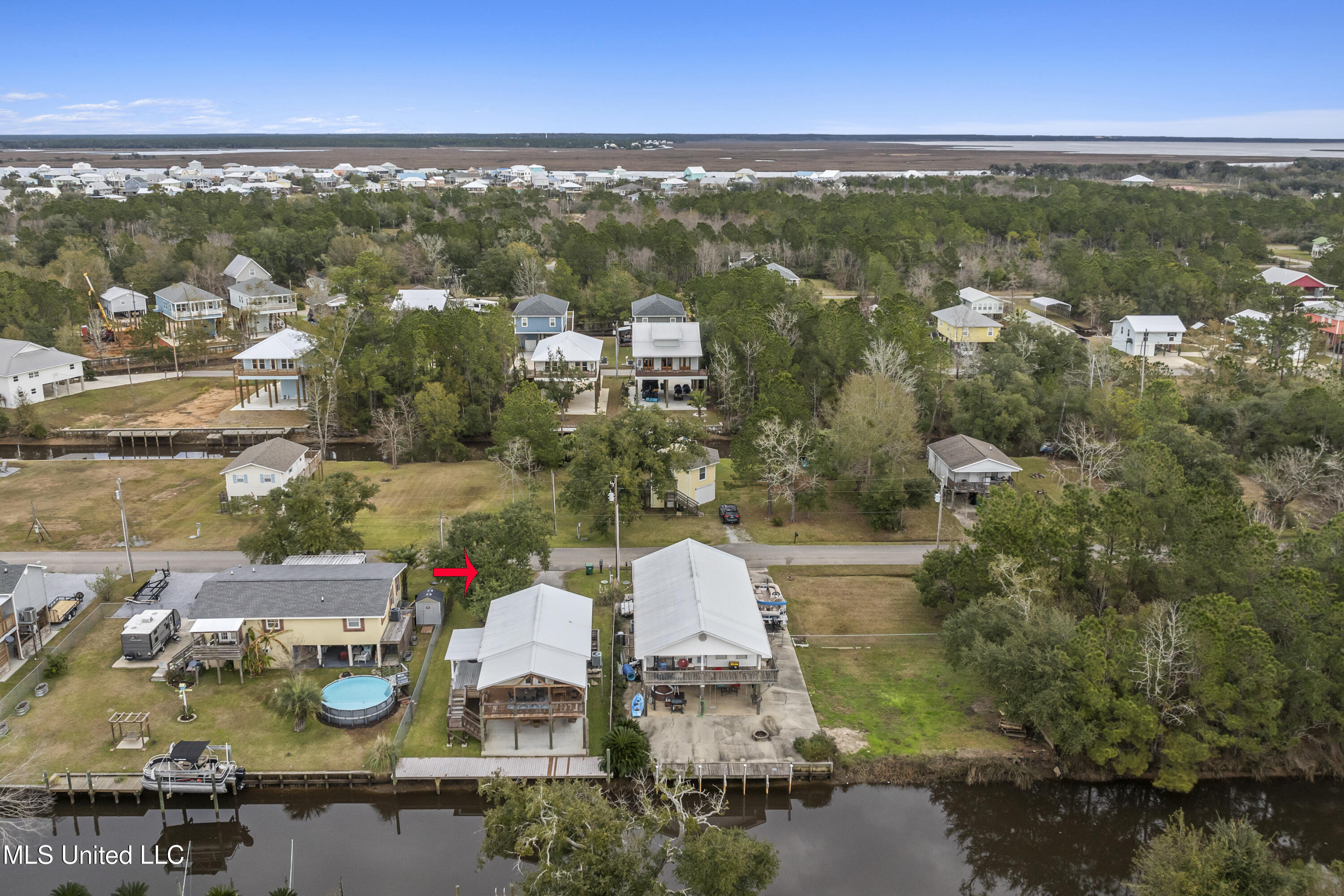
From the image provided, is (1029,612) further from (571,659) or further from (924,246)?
(924,246)

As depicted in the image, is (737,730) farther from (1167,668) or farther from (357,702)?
(1167,668)

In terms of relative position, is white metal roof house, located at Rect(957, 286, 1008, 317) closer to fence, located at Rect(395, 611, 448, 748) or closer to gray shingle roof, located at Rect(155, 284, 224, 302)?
fence, located at Rect(395, 611, 448, 748)

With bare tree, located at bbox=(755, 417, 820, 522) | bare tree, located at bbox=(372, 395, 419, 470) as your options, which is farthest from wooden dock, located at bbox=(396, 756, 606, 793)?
bare tree, located at bbox=(372, 395, 419, 470)

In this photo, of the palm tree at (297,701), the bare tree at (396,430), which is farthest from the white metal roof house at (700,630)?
the bare tree at (396,430)

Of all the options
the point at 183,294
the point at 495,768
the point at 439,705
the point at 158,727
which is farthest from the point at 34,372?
the point at 495,768

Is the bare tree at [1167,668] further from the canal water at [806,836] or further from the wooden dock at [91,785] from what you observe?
the wooden dock at [91,785]

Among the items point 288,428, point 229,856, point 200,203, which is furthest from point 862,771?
point 200,203

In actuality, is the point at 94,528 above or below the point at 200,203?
below
